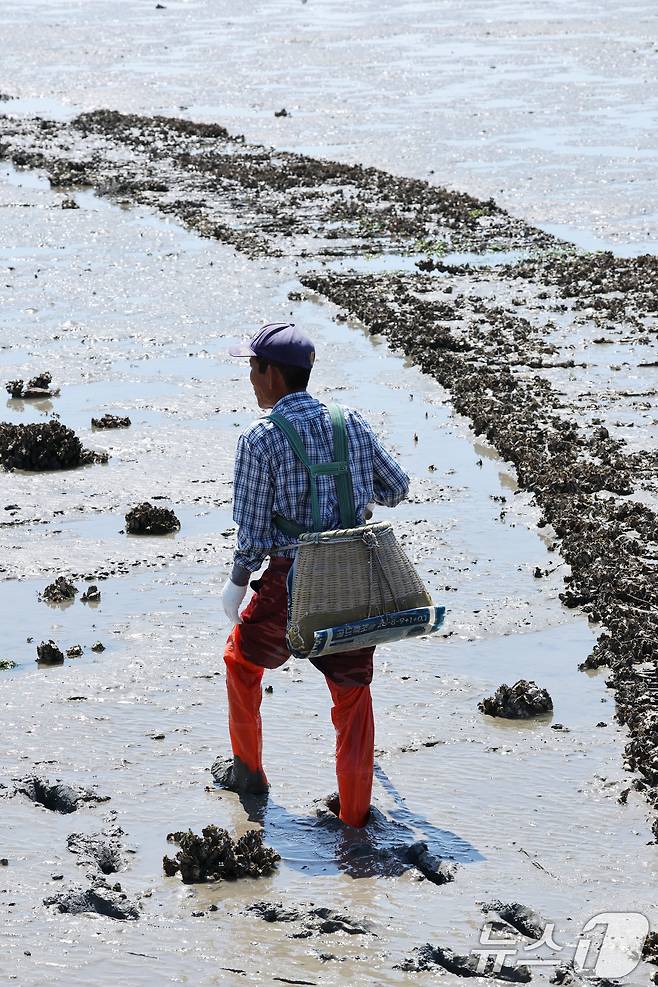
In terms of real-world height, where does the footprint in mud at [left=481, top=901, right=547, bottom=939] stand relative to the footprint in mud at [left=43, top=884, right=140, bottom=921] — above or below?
above

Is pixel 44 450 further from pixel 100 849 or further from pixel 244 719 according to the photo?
pixel 100 849

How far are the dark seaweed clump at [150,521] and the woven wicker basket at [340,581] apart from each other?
13.6 feet

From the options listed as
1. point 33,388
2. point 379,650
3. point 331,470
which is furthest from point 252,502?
point 33,388

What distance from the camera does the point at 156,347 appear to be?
14031mm

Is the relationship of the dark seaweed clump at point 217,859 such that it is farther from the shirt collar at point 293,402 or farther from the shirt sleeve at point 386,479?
the shirt collar at point 293,402

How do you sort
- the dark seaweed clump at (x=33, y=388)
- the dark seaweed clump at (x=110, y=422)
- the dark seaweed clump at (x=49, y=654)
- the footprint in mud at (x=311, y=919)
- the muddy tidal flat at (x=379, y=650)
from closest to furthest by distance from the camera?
1. the footprint in mud at (x=311, y=919)
2. the muddy tidal flat at (x=379, y=650)
3. the dark seaweed clump at (x=49, y=654)
4. the dark seaweed clump at (x=110, y=422)
5. the dark seaweed clump at (x=33, y=388)

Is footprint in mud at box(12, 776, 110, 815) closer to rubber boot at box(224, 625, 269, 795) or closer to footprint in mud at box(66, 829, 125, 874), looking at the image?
footprint in mud at box(66, 829, 125, 874)

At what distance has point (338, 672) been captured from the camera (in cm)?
543

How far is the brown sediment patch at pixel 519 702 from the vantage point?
6.75 meters

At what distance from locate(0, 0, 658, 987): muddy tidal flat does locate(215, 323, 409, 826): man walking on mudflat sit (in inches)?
18.0

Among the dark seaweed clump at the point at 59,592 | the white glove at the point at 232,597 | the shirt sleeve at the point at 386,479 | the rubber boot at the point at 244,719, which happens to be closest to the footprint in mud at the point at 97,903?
the rubber boot at the point at 244,719

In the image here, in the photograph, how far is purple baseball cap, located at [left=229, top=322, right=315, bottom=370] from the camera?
5.39m

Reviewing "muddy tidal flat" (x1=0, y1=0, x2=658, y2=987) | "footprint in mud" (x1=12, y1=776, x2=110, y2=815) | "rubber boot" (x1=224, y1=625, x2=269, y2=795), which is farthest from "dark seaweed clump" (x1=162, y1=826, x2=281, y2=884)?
"footprint in mud" (x1=12, y1=776, x2=110, y2=815)

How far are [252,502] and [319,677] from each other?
2.11m
